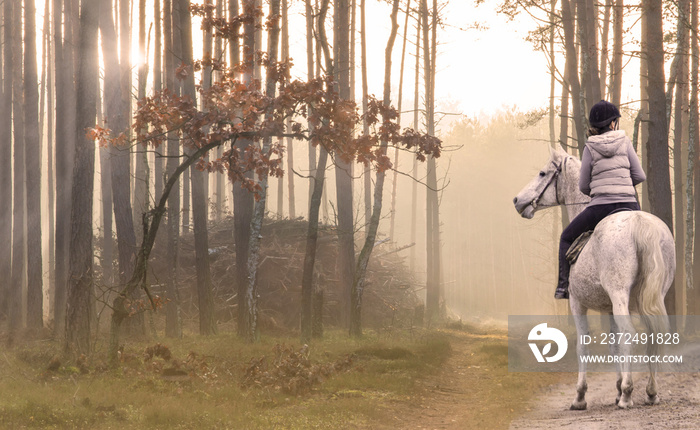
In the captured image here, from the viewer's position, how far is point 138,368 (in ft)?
34.1

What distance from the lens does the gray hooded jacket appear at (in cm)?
690

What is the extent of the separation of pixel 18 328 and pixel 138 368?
9.25 meters

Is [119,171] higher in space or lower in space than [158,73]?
lower

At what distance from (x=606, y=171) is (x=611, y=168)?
62mm

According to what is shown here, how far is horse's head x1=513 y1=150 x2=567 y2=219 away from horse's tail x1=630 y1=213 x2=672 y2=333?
1435mm

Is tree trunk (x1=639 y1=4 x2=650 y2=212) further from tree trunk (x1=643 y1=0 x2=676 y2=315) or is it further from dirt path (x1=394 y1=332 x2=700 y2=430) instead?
dirt path (x1=394 y1=332 x2=700 y2=430)

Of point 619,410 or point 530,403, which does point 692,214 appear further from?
point 619,410

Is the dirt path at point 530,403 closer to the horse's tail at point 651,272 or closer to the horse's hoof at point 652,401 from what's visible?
the horse's hoof at point 652,401

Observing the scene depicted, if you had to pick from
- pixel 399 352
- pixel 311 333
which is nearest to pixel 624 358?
pixel 399 352

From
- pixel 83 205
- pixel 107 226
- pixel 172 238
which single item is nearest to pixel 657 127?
pixel 172 238

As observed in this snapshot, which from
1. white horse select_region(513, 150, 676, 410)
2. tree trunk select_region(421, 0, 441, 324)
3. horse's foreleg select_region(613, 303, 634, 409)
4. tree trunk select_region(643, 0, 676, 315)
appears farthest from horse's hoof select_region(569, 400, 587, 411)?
tree trunk select_region(421, 0, 441, 324)

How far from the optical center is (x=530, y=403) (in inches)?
341

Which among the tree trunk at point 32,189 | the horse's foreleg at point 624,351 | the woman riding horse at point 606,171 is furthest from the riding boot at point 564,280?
the tree trunk at point 32,189

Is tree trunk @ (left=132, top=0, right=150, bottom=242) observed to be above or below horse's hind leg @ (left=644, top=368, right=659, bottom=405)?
above
